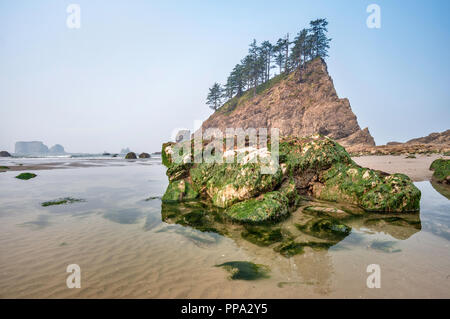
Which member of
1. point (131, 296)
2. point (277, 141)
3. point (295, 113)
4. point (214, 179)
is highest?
point (295, 113)

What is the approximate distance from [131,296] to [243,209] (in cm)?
374

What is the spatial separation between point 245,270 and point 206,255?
0.92 m

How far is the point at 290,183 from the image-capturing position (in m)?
7.23

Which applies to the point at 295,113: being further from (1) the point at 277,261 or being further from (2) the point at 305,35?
(1) the point at 277,261

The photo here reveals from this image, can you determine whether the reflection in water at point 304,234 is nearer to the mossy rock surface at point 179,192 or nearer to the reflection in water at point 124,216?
the reflection in water at point 124,216

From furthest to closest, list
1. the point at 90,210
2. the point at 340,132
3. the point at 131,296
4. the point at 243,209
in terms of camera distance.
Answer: the point at 340,132
the point at 90,210
the point at 243,209
the point at 131,296

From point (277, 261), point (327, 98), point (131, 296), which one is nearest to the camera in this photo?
point (131, 296)

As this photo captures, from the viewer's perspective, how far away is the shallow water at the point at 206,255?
9.26 feet

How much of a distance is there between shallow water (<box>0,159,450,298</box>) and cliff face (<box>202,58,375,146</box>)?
48256 mm

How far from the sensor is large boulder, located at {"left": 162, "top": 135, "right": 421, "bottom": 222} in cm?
613

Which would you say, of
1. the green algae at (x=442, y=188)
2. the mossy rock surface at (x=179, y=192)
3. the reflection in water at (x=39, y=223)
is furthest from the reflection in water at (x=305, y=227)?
the green algae at (x=442, y=188)

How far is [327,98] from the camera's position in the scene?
5344 cm

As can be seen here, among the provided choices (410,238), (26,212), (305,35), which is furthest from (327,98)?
(26,212)

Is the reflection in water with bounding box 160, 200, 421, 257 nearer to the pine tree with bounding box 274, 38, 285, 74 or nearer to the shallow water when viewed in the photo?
the shallow water
